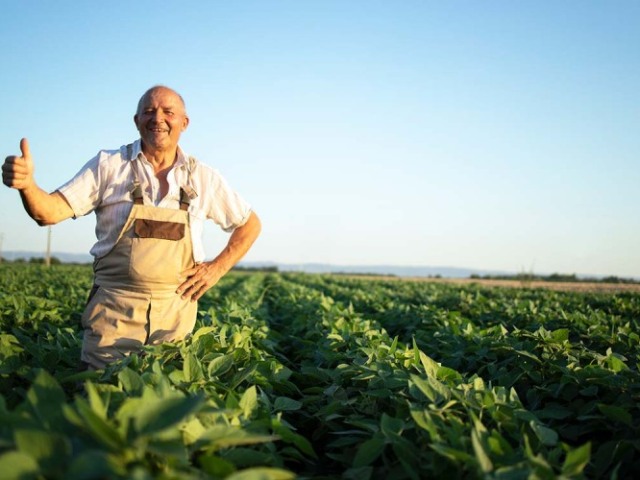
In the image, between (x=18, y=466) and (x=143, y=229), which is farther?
(x=143, y=229)

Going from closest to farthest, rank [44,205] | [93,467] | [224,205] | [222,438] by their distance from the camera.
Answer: [93,467], [222,438], [44,205], [224,205]

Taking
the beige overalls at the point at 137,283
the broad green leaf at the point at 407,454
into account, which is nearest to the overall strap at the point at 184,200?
the beige overalls at the point at 137,283

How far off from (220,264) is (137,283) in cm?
62

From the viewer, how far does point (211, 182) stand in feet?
11.1

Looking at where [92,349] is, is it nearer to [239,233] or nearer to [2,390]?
[2,390]

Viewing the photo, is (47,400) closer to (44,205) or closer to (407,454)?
(407,454)

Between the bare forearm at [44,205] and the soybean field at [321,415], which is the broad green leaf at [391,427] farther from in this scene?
the bare forearm at [44,205]

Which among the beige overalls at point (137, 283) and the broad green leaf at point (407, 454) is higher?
the beige overalls at point (137, 283)

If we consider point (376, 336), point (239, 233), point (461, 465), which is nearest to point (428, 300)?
point (376, 336)

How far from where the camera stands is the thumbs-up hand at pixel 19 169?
2484 mm

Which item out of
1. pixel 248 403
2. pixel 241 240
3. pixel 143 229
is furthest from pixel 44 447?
pixel 241 240

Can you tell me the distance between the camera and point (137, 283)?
3.07 m

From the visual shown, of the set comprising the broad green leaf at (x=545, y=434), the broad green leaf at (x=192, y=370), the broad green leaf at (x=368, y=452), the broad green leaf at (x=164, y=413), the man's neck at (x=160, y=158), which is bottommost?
the broad green leaf at (x=368, y=452)

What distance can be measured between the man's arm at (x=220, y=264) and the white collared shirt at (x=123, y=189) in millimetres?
121
